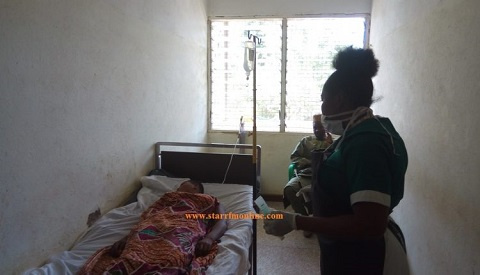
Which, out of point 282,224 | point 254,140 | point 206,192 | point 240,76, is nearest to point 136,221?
point 206,192

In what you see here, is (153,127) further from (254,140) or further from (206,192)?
(254,140)

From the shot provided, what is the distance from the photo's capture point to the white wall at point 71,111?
1.38 metres

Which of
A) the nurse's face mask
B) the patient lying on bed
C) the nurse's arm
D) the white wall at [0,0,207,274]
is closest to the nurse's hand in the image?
the nurse's arm

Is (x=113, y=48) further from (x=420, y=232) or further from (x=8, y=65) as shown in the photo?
(x=420, y=232)

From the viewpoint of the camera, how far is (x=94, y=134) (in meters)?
1.91

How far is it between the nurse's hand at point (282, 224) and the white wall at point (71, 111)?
1070 mm

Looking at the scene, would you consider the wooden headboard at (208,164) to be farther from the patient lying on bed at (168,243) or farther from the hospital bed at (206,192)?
the patient lying on bed at (168,243)

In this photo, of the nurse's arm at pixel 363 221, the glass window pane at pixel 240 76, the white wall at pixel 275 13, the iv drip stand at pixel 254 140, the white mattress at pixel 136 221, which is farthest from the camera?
the glass window pane at pixel 240 76

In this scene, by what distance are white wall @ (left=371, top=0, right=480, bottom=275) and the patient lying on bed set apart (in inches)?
46.4

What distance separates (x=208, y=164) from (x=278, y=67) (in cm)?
182

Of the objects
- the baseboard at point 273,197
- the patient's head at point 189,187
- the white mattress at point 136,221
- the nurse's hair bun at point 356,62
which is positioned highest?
the nurse's hair bun at point 356,62

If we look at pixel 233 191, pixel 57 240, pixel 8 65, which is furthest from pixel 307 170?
pixel 8 65

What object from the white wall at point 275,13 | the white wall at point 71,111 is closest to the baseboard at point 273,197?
the white wall at point 275,13

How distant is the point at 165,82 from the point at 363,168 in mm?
2227
